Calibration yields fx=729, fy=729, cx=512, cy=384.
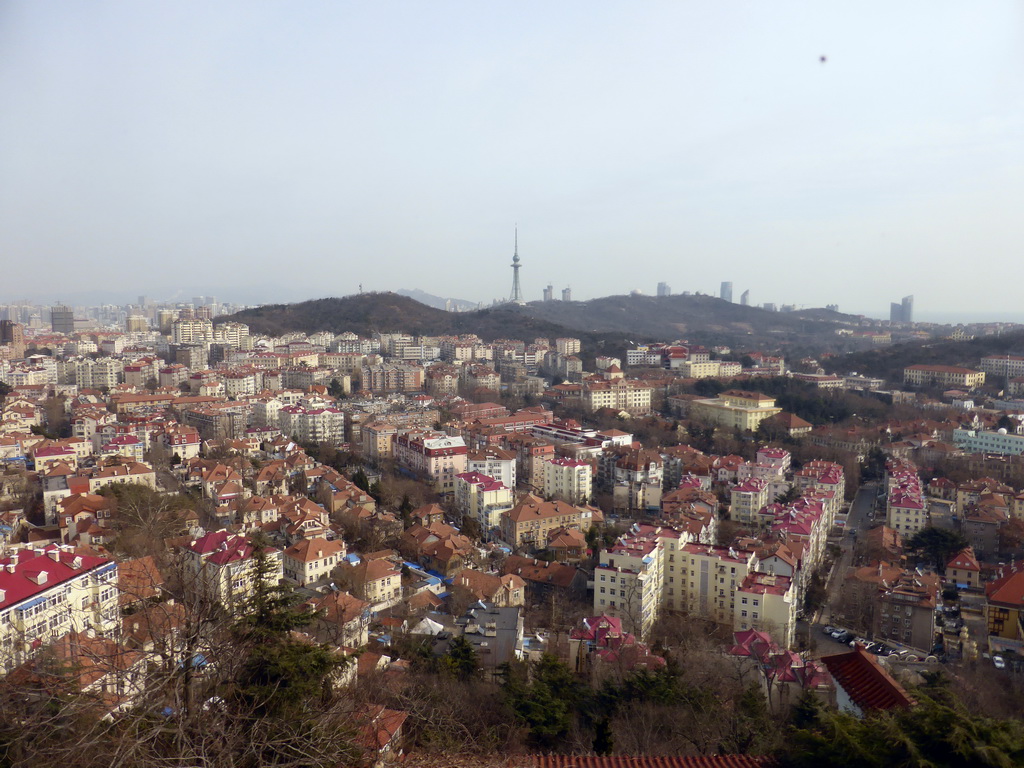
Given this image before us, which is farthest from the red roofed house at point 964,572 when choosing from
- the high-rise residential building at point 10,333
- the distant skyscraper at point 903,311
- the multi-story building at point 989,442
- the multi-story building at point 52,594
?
the distant skyscraper at point 903,311

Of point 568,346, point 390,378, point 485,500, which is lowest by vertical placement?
point 485,500

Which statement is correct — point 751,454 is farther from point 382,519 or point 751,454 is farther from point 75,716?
point 75,716

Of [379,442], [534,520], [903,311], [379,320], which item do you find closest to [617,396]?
[379,442]

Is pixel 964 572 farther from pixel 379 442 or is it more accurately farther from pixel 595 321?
pixel 595 321

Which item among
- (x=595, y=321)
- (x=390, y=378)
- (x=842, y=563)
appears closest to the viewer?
(x=842, y=563)

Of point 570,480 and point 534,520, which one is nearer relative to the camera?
point 534,520

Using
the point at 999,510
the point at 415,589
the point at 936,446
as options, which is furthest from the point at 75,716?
the point at 936,446
